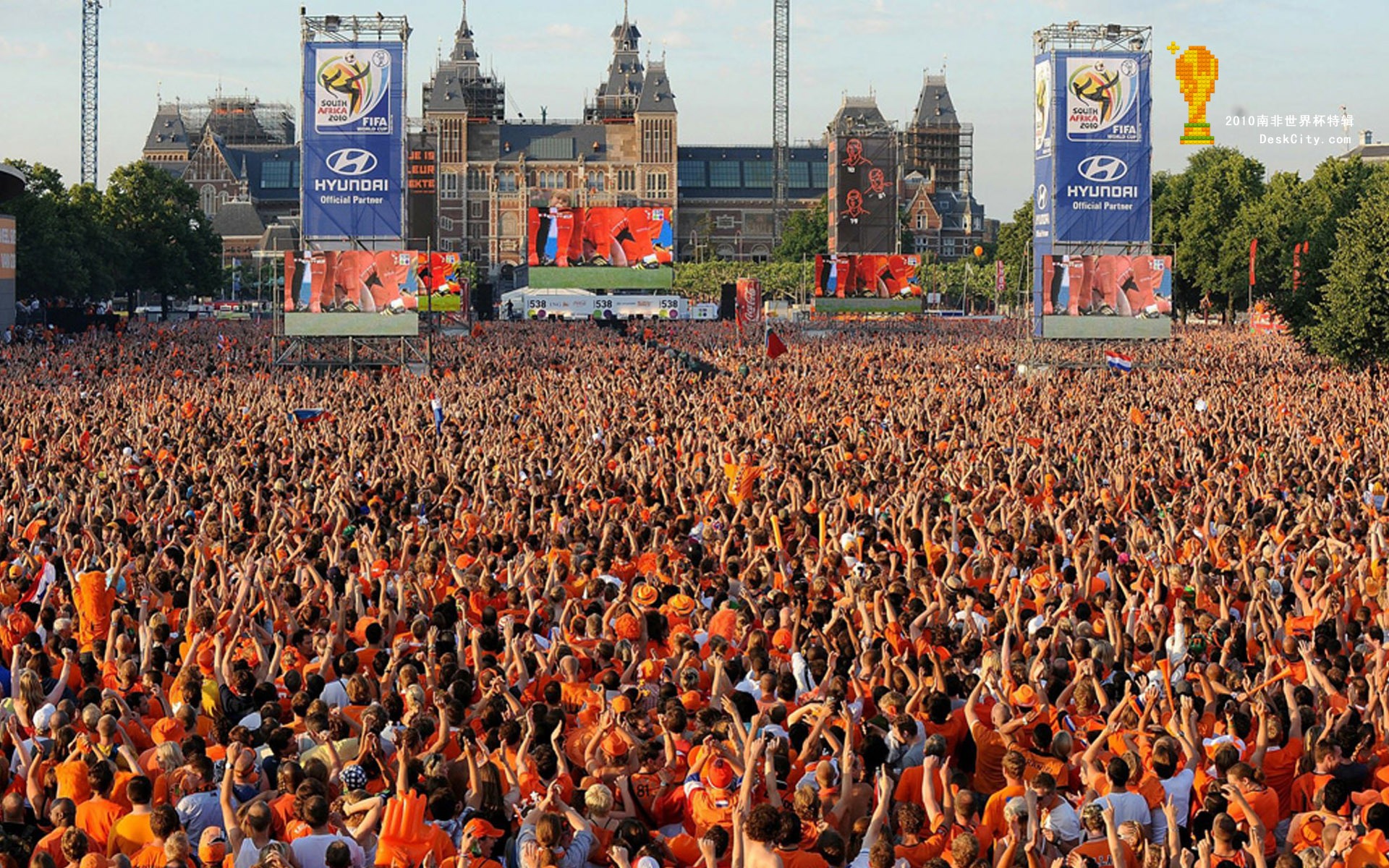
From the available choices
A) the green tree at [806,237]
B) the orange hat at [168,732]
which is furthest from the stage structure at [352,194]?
the green tree at [806,237]

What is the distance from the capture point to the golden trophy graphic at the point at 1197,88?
91875 millimetres

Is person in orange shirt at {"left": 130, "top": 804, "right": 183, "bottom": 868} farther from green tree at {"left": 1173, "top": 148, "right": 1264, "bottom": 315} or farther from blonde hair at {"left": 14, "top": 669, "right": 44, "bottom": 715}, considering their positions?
green tree at {"left": 1173, "top": 148, "right": 1264, "bottom": 315}

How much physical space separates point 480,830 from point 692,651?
2.77 meters

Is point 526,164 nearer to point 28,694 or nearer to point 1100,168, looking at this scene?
point 1100,168

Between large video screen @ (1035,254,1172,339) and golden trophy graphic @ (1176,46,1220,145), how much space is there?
53.8 metres

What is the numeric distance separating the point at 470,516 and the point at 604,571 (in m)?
2.09

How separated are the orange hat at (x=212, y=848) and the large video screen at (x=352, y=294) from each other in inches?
1274

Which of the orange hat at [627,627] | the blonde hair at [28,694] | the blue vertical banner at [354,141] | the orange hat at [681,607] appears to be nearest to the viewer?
the blonde hair at [28,694]

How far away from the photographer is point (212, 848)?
22.7 feet

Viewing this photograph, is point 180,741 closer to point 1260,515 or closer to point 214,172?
point 1260,515

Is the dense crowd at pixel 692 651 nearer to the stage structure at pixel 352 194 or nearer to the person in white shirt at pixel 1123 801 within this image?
the person in white shirt at pixel 1123 801

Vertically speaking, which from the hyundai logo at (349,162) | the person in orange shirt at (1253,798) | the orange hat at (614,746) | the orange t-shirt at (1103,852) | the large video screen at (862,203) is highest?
the large video screen at (862,203)

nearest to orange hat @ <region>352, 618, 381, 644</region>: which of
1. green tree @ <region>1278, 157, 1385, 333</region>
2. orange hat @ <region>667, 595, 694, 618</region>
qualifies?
orange hat @ <region>667, 595, 694, 618</region>

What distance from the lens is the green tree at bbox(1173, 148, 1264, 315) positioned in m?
76.6
